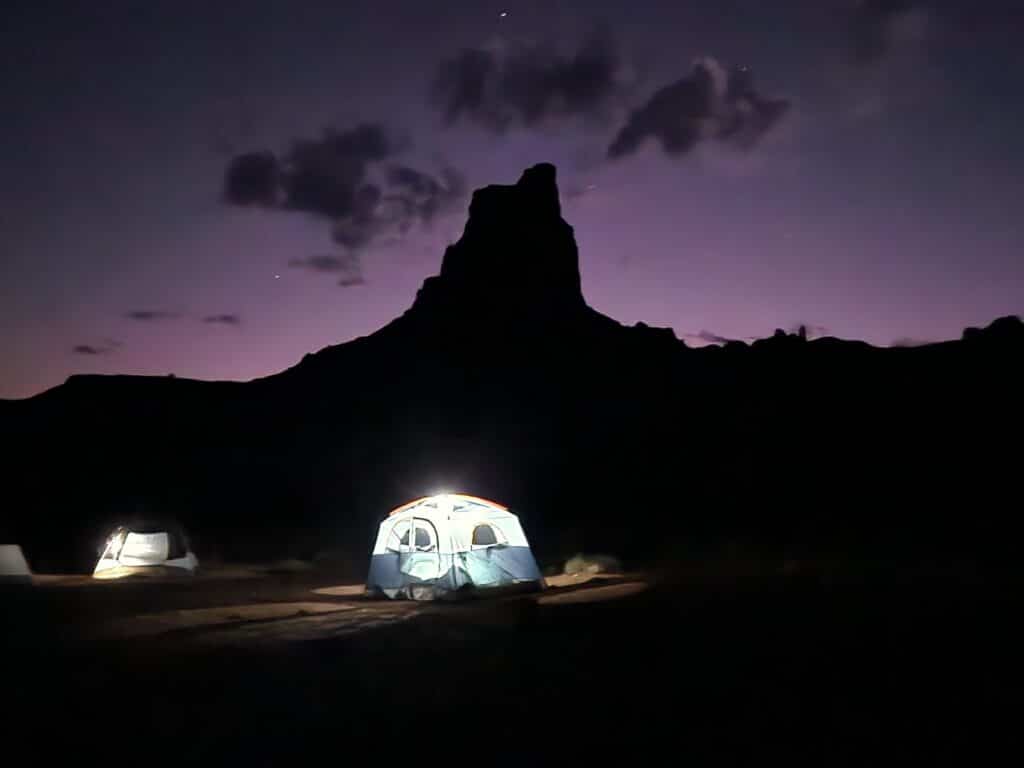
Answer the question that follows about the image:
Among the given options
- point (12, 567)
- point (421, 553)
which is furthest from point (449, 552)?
point (12, 567)

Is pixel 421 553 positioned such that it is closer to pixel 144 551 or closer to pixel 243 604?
pixel 243 604

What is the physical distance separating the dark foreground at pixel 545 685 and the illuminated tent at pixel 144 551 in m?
11.3

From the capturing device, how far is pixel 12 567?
24.5 m

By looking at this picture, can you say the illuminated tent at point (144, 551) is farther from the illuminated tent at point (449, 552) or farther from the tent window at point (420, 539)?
the tent window at point (420, 539)

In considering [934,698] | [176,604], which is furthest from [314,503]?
[934,698]

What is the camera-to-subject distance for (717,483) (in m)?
51.2

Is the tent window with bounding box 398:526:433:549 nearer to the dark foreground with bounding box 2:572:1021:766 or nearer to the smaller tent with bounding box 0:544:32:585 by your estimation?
the dark foreground with bounding box 2:572:1021:766

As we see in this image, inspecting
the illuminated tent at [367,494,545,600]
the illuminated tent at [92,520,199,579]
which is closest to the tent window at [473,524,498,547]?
the illuminated tent at [367,494,545,600]

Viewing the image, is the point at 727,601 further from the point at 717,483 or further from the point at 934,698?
the point at 717,483

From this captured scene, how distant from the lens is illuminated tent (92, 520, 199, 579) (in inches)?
1078

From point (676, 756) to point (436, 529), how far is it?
13836 mm

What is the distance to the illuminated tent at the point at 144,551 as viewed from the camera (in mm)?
27391

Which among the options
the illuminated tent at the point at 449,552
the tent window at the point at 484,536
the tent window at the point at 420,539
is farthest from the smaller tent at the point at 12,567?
the tent window at the point at 484,536

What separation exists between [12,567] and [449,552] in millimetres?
13442
